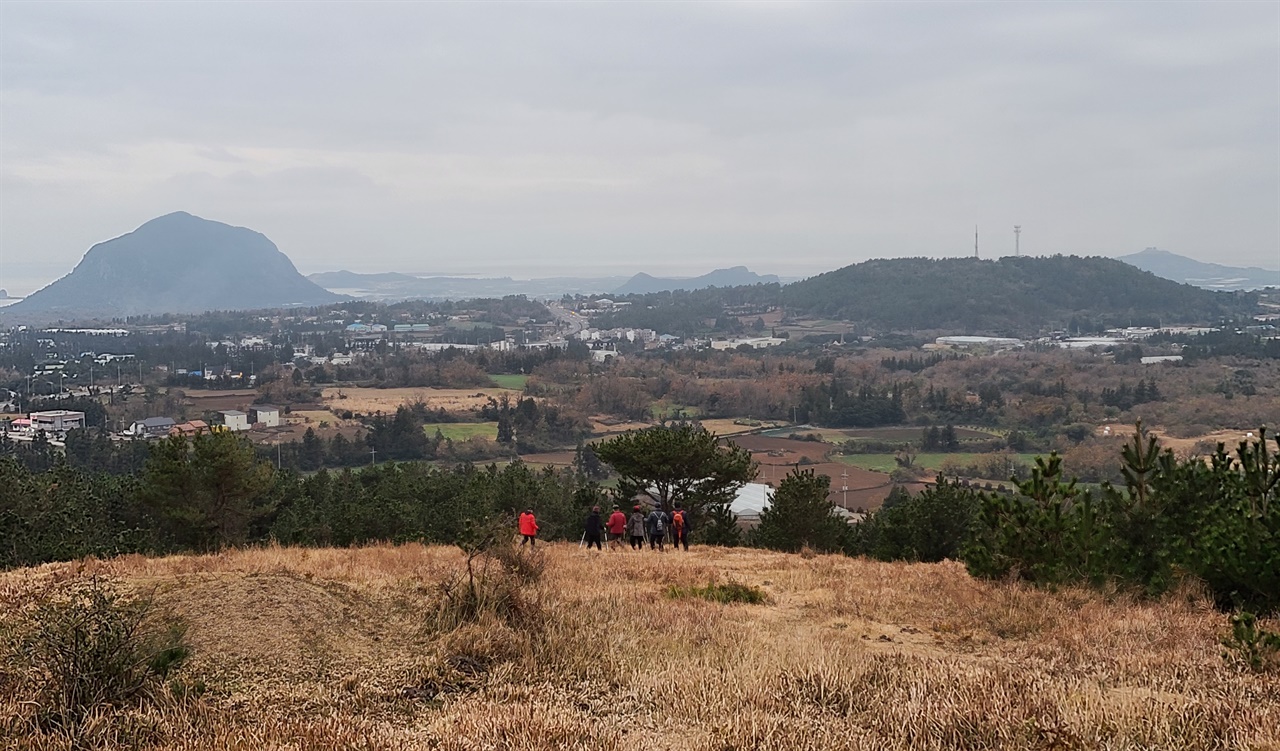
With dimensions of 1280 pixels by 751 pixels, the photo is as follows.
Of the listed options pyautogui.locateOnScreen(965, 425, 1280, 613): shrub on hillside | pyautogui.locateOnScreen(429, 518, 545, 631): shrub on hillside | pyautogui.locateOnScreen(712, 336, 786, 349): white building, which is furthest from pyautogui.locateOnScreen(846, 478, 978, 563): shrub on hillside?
pyautogui.locateOnScreen(712, 336, 786, 349): white building

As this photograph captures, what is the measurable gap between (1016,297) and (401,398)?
128 m

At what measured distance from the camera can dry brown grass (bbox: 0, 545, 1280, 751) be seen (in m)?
4.91

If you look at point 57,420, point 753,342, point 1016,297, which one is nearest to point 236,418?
point 57,420

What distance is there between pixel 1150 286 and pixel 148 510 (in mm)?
198396

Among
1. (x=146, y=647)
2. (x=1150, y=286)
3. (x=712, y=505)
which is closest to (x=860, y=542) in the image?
(x=712, y=505)

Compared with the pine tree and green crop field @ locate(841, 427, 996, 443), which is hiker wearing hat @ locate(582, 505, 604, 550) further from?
green crop field @ locate(841, 427, 996, 443)

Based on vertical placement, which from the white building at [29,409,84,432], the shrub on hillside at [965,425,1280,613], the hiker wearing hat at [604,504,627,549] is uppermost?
the shrub on hillside at [965,425,1280,613]

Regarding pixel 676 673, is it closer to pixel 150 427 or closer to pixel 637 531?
pixel 637 531

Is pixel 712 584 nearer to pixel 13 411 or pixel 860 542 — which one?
pixel 860 542

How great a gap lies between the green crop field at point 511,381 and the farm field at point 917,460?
47.3 metres

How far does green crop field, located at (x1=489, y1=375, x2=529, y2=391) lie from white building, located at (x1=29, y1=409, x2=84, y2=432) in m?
42.7

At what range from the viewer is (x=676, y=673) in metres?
6.20

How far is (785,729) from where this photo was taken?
497 cm

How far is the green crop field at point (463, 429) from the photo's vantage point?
75938 millimetres
